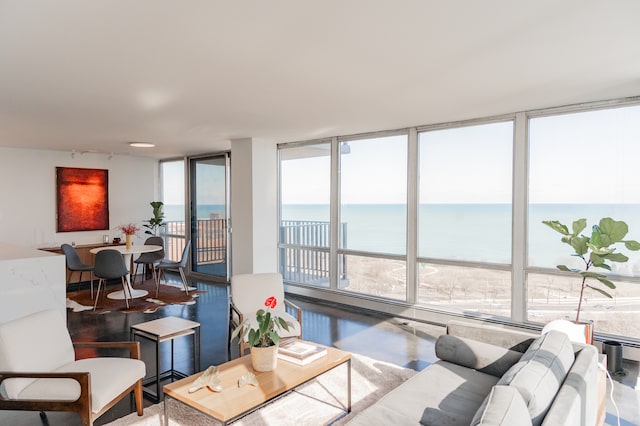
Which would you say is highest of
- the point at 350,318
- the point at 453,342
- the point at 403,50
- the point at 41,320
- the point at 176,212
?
the point at 403,50

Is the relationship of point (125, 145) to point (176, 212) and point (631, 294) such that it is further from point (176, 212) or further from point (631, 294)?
point (631, 294)

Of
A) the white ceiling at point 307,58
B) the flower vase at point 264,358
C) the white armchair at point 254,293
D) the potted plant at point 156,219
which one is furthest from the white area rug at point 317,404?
the potted plant at point 156,219

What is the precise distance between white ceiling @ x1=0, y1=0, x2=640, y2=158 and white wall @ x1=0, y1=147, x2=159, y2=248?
2911 millimetres

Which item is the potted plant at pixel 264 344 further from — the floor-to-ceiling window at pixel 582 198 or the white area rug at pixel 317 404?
the floor-to-ceiling window at pixel 582 198

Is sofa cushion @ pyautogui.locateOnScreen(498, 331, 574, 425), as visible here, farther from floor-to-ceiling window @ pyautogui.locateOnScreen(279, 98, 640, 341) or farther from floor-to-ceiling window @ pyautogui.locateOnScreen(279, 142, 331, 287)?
floor-to-ceiling window @ pyautogui.locateOnScreen(279, 142, 331, 287)

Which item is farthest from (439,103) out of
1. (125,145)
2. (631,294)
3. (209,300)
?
(125,145)

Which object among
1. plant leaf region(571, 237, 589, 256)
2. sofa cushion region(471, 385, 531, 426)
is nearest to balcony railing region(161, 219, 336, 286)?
plant leaf region(571, 237, 589, 256)

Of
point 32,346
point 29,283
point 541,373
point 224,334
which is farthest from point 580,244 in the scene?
point 29,283

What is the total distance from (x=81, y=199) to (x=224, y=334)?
4.99 metres

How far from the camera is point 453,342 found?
2877mm

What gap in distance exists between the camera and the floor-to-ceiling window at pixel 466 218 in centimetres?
478

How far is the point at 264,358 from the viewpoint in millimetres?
2695

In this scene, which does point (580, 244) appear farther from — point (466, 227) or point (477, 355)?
point (477, 355)

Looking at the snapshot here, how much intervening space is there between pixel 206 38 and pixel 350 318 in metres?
4.00
